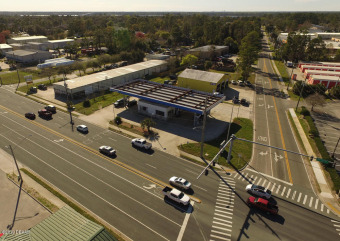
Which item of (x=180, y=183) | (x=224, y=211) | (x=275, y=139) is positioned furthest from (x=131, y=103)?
(x=224, y=211)

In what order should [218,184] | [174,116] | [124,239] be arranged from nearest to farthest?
[124,239], [218,184], [174,116]

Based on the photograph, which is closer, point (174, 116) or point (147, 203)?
point (147, 203)

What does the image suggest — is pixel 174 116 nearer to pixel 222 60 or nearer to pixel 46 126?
pixel 46 126

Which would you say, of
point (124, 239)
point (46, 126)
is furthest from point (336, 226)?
point (46, 126)

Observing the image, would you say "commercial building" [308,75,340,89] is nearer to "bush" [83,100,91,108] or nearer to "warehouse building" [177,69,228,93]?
"warehouse building" [177,69,228,93]

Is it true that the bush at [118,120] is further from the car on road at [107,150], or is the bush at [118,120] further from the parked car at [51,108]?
the parked car at [51,108]

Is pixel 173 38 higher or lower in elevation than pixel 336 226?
higher

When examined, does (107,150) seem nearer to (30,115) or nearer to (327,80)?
(30,115)
